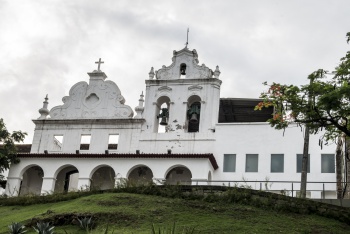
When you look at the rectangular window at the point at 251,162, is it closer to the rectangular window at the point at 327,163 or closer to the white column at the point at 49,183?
the rectangular window at the point at 327,163

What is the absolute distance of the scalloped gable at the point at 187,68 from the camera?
37406mm

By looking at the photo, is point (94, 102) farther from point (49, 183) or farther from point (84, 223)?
point (84, 223)

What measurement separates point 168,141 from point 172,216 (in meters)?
14.1

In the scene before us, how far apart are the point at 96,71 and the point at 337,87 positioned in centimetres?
2137

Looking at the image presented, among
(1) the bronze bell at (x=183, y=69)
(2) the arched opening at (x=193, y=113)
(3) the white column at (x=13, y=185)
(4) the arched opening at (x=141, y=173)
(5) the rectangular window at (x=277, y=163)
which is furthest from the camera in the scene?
(1) the bronze bell at (x=183, y=69)

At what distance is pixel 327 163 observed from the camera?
3384 cm

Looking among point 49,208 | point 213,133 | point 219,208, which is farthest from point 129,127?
point 219,208

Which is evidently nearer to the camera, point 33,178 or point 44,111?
point 33,178

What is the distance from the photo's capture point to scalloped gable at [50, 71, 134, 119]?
122ft

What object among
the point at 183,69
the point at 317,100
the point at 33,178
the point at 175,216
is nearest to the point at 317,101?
the point at 317,100

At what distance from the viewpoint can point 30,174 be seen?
37.7 m

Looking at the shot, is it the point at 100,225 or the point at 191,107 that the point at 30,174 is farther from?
the point at 100,225

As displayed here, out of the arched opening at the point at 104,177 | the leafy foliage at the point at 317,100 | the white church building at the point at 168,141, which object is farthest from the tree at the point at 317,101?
the arched opening at the point at 104,177

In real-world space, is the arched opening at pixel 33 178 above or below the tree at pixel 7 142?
below
